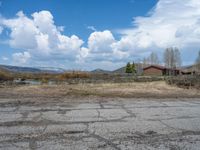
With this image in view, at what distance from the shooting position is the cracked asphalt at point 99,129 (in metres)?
6.02

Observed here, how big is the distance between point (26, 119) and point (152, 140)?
4.30m

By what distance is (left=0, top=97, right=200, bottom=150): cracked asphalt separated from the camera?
6.02 m

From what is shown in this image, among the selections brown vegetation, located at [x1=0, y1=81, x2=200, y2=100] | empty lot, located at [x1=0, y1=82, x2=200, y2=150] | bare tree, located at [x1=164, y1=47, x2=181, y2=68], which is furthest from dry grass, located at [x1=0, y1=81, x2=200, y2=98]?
bare tree, located at [x1=164, y1=47, x2=181, y2=68]

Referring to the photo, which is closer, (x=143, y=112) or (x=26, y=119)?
(x=26, y=119)

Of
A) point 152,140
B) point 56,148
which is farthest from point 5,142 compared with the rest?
point 152,140

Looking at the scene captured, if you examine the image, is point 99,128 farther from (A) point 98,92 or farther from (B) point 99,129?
Answer: (A) point 98,92

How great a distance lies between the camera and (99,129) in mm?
7375

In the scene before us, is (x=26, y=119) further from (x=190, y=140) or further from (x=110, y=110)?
(x=190, y=140)

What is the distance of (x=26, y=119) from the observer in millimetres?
8664

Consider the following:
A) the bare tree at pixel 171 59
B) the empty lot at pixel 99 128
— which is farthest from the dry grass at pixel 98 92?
the bare tree at pixel 171 59

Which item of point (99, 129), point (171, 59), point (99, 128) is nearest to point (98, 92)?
point (99, 128)

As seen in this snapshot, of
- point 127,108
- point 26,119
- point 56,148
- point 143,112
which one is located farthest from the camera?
point 127,108

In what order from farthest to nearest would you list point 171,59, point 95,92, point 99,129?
point 171,59 → point 95,92 → point 99,129

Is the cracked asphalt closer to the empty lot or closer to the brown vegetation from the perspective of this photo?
the empty lot
